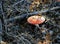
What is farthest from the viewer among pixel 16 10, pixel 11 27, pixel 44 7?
pixel 44 7

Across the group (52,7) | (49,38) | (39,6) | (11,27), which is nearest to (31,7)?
(39,6)

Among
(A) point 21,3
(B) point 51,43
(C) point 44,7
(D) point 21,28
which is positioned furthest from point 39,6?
(B) point 51,43

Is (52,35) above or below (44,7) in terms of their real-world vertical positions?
below

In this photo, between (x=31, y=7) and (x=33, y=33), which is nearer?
(x=33, y=33)

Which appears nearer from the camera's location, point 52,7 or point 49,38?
point 49,38

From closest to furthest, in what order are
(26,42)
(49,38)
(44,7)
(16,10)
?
(26,42)
(49,38)
(16,10)
(44,7)

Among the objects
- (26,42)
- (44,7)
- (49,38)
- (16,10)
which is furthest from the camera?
(44,7)

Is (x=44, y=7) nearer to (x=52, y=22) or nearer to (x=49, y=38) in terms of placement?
(x=52, y=22)

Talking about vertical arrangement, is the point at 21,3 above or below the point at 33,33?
above

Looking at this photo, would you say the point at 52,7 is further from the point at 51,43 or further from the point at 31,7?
the point at 51,43
